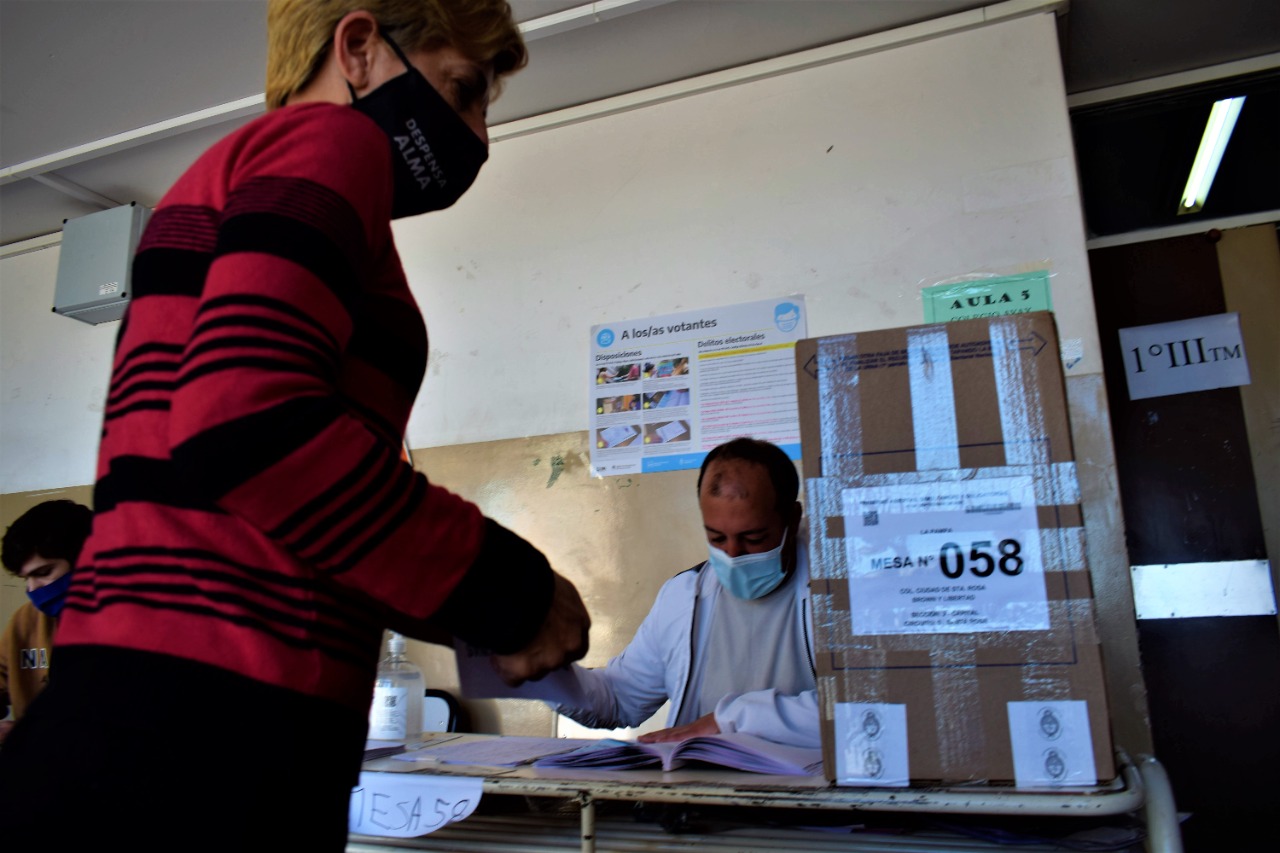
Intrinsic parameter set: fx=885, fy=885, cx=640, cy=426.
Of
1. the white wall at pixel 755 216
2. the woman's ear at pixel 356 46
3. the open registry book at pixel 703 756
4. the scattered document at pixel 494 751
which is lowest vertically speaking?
the scattered document at pixel 494 751

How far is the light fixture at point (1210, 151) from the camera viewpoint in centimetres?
282

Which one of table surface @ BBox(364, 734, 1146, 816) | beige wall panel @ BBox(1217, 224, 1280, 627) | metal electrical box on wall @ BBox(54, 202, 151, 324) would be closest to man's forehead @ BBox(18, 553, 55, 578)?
metal electrical box on wall @ BBox(54, 202, 151, 324)

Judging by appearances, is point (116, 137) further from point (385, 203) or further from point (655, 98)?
point (385, 203)

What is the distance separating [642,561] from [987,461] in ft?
5.43

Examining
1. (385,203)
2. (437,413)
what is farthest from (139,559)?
(437,413)

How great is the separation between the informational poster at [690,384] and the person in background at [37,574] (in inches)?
58.1

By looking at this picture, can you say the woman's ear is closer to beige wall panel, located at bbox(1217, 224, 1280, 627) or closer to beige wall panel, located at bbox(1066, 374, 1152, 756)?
beige wall panel, located at bbox(1066, 374, 1152, 756)

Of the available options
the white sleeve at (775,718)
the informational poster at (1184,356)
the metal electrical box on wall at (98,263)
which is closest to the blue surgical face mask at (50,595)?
the metal electrical box on wall at (98,263)

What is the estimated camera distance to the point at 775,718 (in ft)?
5.02

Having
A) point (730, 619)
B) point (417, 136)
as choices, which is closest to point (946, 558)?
point (417, 136)

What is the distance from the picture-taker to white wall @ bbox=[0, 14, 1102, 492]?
2.42 metres

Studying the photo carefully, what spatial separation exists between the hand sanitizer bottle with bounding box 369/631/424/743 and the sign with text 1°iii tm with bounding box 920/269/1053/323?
62.2 inches

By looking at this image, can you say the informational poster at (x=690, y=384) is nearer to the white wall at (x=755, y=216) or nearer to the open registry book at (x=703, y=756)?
the white wall at (x=755, y=216)

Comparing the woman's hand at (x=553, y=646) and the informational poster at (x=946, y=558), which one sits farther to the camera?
the informational poster at (x=946, y=558)
